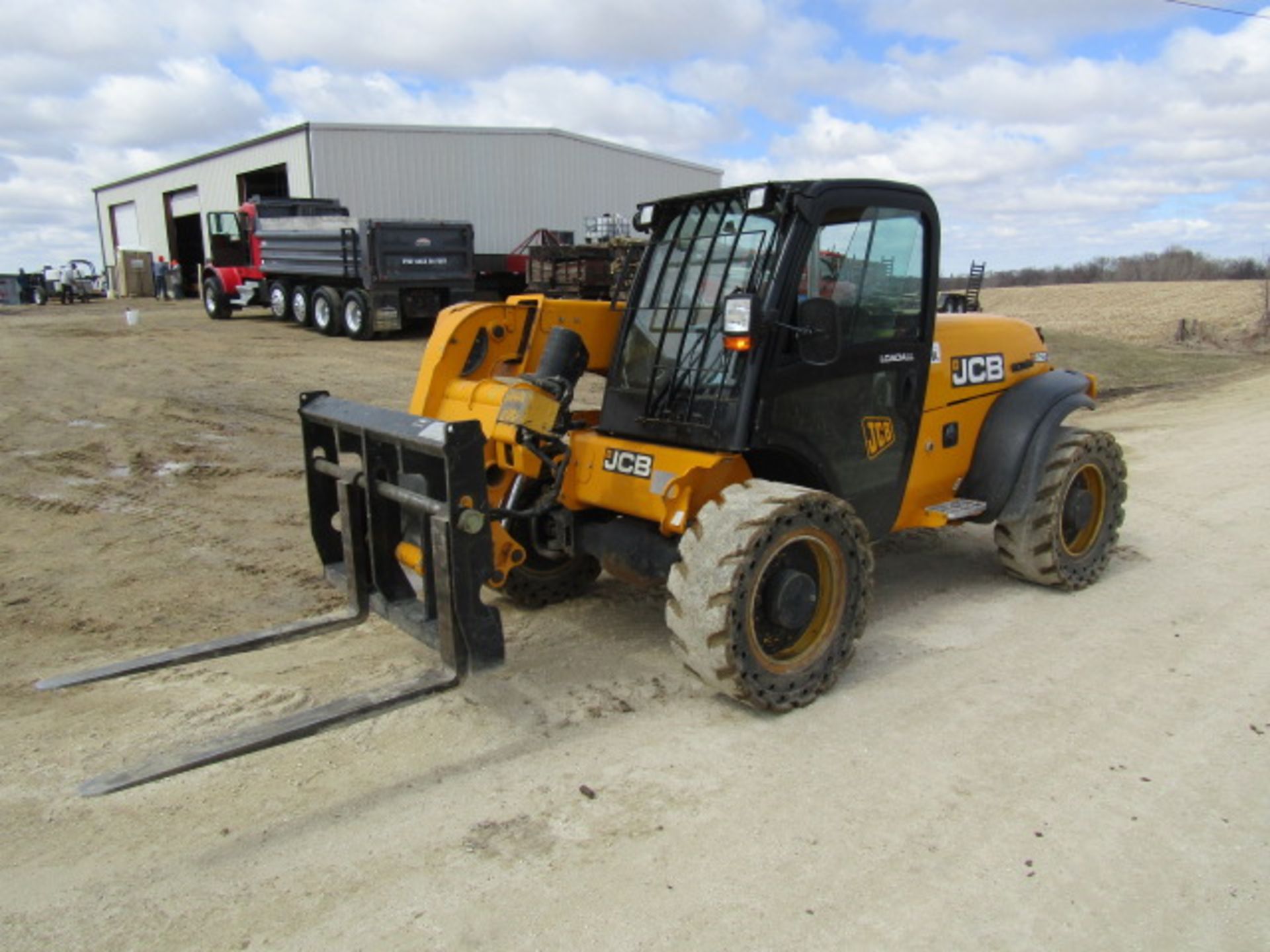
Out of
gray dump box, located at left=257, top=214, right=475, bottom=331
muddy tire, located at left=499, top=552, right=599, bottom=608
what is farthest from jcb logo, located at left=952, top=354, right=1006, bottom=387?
gray dump box, located at left=257, top=214, right=475, bottom=331

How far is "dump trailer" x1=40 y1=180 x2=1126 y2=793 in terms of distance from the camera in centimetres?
383

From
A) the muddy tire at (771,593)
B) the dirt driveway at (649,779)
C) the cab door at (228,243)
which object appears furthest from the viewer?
the cab door at (228,243)

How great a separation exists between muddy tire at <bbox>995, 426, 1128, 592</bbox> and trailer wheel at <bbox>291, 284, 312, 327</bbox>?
18.1m

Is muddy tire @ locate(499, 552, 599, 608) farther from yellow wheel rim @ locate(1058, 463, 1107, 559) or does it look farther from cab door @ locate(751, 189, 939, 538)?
yellow wheel rim @ locate(1058, 463, 1107, 559)

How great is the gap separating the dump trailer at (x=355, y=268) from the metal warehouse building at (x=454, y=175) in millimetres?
2697

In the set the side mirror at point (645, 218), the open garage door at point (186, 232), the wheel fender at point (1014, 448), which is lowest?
the wheel fender at point (1014, 448)

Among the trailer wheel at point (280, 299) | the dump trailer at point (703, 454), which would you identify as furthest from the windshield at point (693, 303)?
the trailer wheel at point (280, 299)

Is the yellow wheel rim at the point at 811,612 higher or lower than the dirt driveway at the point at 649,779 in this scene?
higher

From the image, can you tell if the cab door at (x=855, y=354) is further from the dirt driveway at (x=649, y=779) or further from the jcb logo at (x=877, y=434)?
the dirt driveway at (x=649, y=779)

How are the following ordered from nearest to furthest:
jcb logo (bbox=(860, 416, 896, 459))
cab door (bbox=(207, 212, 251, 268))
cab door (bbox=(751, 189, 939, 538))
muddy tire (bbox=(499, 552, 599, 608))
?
cab door (bbox=(751, 189, 939, 538))
jcb logo (bbox=(860, 416, 896, 459))
muddy tire (bbox=(499, 552, 599, 608))
cab door (bbox=(207, 212, 251, 268))

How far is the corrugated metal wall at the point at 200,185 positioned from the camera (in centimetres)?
2517

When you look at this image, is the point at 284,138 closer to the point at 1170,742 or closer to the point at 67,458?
the point at 67,458

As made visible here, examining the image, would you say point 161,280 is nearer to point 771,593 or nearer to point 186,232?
point 186,232

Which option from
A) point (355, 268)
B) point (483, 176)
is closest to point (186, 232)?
point (483, 176)
